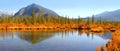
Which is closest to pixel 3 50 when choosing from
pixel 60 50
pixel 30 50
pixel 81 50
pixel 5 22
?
pixel 30 50

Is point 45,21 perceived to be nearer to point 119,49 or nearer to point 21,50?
point 21,50

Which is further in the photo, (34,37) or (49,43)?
(34,37)

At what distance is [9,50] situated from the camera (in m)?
35.6

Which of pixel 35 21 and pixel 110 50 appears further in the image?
pixel 35 21

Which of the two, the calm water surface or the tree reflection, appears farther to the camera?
the tree reflection

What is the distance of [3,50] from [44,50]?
6.22 metres

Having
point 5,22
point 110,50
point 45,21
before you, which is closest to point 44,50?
point 110,50

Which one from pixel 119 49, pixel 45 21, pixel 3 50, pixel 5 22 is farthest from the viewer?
pixel 45 21

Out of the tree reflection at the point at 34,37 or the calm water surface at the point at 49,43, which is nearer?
the calm water surface at the point at 49,43

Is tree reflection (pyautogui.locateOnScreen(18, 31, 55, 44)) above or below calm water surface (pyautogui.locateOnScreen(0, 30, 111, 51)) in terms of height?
above

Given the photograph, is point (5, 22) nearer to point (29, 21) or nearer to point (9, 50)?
point (29, 21)

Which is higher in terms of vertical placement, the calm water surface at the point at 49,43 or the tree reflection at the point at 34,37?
the tree reflection at the point at 34,37

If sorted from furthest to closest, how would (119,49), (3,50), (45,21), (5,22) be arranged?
(45,21)
(5,22)
(3,50)
(119,49)

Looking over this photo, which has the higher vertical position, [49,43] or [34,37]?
[34,37]
